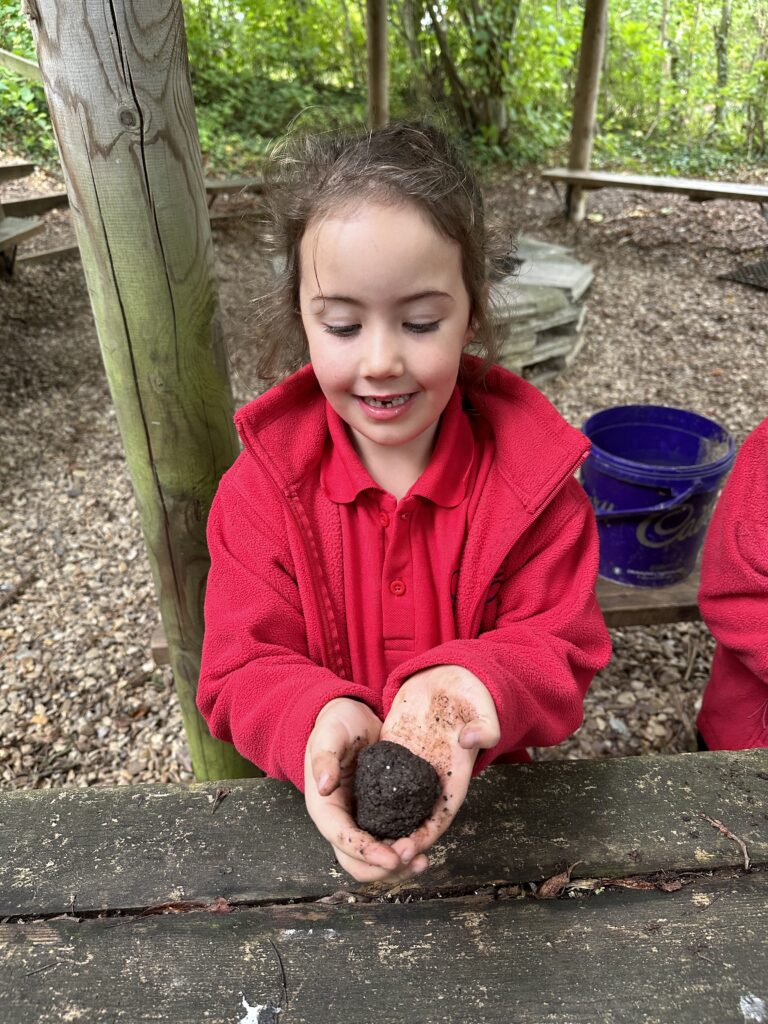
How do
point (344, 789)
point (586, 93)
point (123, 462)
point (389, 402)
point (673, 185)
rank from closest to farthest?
point (344, 789), point (389, 402), point (123, 462), point (673, 185), point (586, 93)

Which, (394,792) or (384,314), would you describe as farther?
(384,314)

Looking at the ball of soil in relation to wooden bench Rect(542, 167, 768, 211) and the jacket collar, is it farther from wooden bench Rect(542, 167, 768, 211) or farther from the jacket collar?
wooden bench Rect(542, 167, 768, 211)

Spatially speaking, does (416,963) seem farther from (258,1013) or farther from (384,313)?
(384,313)

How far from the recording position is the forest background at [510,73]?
10039mm

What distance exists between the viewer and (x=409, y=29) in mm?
10008

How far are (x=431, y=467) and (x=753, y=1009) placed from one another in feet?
3.20

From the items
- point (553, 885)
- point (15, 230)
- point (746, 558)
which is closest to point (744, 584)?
point (746, 558)

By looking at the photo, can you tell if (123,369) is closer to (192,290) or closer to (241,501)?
(192,290)

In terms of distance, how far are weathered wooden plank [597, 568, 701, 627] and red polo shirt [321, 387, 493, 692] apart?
1.12 meters

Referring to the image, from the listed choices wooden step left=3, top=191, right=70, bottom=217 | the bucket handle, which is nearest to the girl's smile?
the bucket handle

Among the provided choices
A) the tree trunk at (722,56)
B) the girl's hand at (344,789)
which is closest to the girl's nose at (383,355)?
the girl's hand at (344,789)

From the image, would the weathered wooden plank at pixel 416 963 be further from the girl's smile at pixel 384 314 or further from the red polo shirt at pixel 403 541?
the girl's smile at pixel 384 314

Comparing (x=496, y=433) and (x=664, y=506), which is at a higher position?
(x=496, y=433)

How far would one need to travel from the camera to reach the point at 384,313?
4.21 feet
